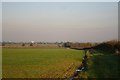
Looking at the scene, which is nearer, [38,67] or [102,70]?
[102,70]

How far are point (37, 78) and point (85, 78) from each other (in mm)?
4018

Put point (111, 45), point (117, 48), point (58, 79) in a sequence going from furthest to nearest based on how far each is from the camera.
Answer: point (111, 45), point (117, 48), point (58, 79)

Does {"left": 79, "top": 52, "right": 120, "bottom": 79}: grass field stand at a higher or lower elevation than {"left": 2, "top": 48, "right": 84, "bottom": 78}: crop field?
higher

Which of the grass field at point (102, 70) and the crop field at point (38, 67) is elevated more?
the grass field at point (102, 70)

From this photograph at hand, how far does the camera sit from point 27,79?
1889 cm

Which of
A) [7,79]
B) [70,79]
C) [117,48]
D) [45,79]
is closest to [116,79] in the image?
[70,79]

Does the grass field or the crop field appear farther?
the crop field

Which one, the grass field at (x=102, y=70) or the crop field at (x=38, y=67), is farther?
the crop field at (x=38, y=67)

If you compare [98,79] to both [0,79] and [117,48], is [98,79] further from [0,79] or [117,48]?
[117,48]

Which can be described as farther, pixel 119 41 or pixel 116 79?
pixel 119 41

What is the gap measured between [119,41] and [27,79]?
176ft

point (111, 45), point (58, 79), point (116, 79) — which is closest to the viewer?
point (116, 79)

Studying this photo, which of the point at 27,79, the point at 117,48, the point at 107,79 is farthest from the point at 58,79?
the point at 117,48

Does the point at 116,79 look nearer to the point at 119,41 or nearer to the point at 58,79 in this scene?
the point at 58,79
